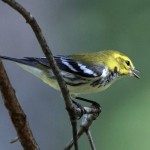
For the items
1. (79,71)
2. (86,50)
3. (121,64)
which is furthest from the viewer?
(86,50)

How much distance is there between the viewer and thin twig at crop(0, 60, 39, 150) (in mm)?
650

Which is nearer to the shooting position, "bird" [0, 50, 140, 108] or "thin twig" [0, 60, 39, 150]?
"thin twig" [0, 60, 39, 150]

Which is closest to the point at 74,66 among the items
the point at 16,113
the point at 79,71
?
the point at 79,71

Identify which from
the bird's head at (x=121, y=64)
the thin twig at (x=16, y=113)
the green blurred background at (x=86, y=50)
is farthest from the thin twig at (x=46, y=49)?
the green blurred background at (x=86, y=50)

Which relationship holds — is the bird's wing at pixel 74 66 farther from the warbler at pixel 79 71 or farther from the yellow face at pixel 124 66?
the yellow face at pixel 124 66

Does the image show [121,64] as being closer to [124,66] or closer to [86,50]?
[124,66]

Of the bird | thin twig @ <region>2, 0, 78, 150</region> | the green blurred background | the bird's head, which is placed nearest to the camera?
thin twig @ <region>2, 0, 78, 150</region>

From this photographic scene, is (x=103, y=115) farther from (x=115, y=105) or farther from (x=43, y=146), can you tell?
(x=43, y=146)

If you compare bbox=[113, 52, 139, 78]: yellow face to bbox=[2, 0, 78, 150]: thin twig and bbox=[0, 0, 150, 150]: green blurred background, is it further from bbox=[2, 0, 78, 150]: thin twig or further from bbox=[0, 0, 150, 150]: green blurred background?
bbox=[2, 0, 78, 150]: thin twig

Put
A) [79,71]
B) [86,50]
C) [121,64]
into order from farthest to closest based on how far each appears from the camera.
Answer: [86,50] → [121,64] → [79,71]

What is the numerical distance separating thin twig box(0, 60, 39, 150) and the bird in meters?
0.63

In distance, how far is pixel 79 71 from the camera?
146 centimetres

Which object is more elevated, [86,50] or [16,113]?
[86,50]

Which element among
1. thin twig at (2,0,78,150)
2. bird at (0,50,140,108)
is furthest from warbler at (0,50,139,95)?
thin twig at (2,0,78,150)
